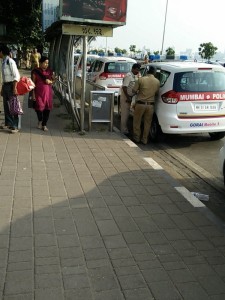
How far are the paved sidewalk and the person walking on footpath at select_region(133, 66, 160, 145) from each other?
6.38 feet

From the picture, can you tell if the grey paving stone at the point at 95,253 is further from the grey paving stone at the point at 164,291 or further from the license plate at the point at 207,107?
the license plate at the point at 207,107

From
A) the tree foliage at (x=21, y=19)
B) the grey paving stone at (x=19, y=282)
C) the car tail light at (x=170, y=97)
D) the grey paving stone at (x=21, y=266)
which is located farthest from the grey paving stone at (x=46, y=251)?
the tree foliage at (x=21, y=19)

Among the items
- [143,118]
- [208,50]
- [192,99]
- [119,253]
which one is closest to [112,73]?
[143,118]

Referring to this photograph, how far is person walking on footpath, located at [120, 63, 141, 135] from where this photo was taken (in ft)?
27.0

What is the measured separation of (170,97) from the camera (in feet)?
24.1

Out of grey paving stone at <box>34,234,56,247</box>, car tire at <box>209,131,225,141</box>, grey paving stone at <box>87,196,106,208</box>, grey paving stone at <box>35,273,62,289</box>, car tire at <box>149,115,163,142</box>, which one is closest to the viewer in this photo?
grey paving stone at <box>35,273,62,289</box>

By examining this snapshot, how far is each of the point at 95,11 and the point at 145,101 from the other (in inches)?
84.8

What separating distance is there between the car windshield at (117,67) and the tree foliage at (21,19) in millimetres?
11282

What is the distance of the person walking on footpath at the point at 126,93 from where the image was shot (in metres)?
8.23

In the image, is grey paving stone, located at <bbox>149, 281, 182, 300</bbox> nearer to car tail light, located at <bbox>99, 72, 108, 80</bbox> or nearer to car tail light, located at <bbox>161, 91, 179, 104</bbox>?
car tail light, located at <bbox>161, 91, 179, 104</bbox>

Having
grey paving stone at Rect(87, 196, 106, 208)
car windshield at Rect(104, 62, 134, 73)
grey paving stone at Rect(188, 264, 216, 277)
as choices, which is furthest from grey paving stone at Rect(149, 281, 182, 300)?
car windshield at Rect(104, 62, 134, 73)

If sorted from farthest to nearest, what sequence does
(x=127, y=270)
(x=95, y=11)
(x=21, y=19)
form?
(x=21, y=19) < (x=95, y=11) < (x=127, y=270)

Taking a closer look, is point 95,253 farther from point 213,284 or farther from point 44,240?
point 213,284

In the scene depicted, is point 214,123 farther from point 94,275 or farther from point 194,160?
point 94,275
